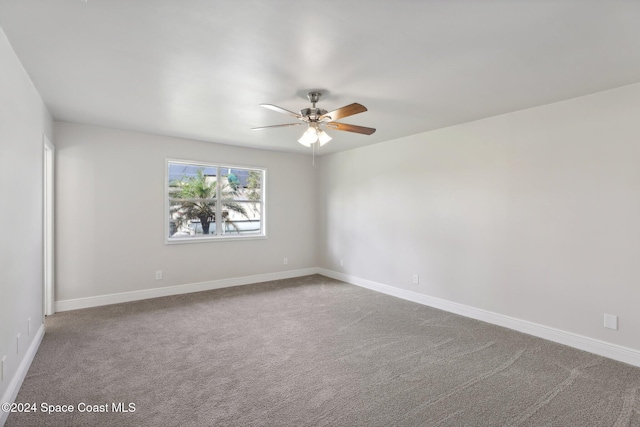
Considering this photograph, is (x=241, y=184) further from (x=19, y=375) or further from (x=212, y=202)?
(x=19, y=375)

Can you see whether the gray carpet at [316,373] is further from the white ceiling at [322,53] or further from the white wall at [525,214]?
the white ceiling at [322,53]

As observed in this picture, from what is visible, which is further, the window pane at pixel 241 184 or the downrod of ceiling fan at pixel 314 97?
the window pane at pixel 241 184

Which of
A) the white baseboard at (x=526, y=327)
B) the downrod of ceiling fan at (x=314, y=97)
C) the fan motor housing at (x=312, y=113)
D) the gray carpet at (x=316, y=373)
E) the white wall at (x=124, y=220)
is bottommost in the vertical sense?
the gray carpet at (x=316, y=373)

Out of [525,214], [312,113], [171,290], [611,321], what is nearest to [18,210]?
[312,113]

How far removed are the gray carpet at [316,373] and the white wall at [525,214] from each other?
0.47m

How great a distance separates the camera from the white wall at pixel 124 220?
4195mm

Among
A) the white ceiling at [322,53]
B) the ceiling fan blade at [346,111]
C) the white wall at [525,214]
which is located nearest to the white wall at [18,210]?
the white ceiling at [322,53]

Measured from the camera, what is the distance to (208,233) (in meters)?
5.46

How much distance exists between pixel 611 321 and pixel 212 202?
5290mm

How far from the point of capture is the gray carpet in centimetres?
210

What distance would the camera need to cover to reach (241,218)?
582 centimetres

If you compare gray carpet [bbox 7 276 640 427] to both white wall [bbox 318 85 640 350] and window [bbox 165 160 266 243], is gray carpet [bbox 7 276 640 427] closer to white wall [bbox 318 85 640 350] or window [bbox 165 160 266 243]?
white wall [bbox 318 85 640 350]

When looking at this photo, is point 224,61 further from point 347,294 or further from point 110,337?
point 347,294

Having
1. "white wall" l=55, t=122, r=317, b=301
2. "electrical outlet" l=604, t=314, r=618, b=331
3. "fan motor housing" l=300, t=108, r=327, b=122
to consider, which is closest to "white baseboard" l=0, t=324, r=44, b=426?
"white wall" l=55, t=122, r=317, b=301
